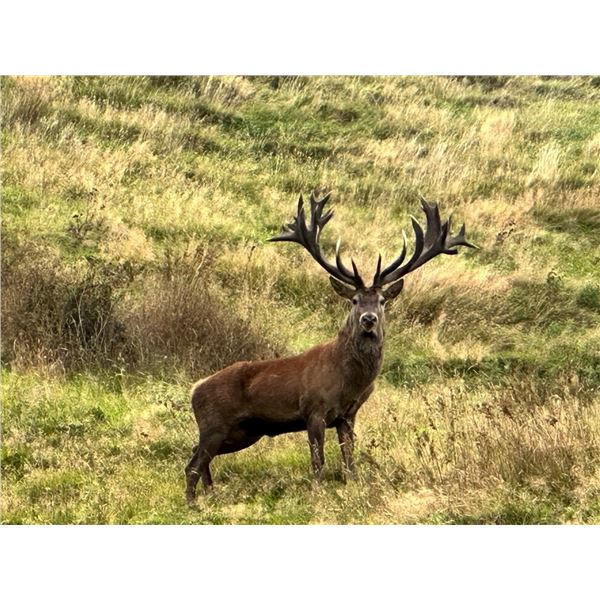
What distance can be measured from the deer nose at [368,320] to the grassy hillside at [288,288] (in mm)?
1276

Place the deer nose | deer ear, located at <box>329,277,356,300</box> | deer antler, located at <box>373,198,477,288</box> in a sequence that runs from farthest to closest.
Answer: deer antler, located at <box>373,198,477,288</box> < deer ear, located at <box>329,277,356,300</box> < the deer nose

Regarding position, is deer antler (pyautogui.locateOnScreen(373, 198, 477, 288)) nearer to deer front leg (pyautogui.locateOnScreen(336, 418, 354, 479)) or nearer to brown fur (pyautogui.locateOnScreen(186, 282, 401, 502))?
brown fur (pyautogui.locateOnScreen(186, 282, 401, 502))

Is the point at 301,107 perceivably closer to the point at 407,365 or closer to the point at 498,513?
the point at 407,365

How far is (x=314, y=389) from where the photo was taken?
36.1 feet

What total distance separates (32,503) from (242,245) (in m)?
7.86

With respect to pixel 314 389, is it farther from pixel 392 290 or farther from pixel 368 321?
pixel 392 290

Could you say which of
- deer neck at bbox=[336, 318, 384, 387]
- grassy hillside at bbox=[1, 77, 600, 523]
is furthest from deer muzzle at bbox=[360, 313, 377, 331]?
grassy hillside at bbox=[1, 77, 600, 523]

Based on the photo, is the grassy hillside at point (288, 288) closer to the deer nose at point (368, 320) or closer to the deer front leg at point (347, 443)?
the deer front leg at point (347, 443)

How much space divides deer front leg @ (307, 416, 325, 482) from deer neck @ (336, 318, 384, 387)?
1.60 ft

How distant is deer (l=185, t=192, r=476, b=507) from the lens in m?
10.9

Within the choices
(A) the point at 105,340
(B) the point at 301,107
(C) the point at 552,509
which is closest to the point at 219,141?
(B) the point at 301,107

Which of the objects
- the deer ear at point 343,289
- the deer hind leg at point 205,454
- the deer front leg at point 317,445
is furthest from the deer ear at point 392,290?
the deer hind leg at point 205,454

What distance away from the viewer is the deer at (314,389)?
10938 mm

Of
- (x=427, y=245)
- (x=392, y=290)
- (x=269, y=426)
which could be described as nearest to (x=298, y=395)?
(x=269, y=426)
